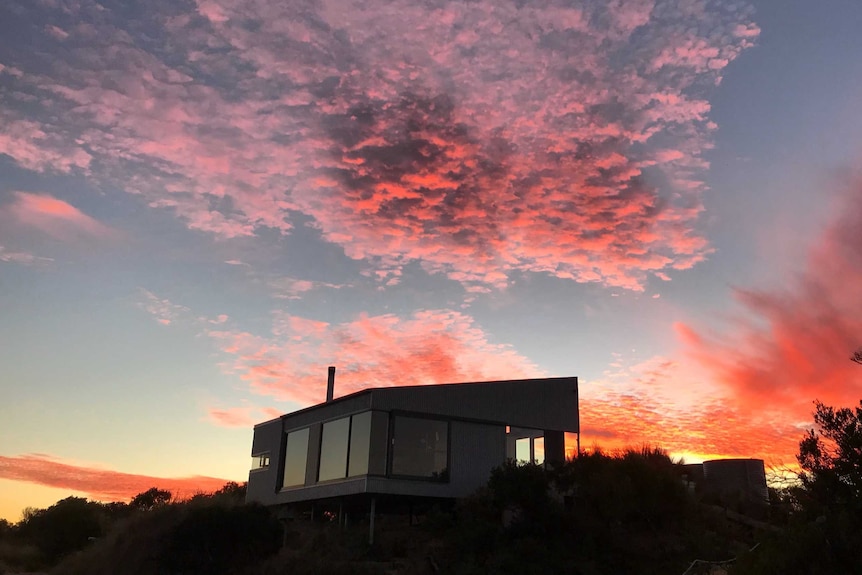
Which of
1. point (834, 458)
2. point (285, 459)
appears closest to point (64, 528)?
point (285, 459)

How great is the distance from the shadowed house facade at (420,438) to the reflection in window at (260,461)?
1.62 m

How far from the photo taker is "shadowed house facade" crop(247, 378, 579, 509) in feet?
66.6

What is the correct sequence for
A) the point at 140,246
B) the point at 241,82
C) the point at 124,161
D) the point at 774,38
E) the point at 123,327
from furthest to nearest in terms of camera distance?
the point at 123,327 < the point at 140,246 < the point at 124,161 < the point at 241,82 < the point at 774,38

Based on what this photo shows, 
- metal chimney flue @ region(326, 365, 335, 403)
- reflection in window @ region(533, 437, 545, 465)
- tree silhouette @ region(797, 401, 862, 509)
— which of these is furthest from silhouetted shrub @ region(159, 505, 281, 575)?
tree silhouette @ region(797, 401, 862, 509)

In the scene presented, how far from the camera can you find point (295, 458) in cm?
2458

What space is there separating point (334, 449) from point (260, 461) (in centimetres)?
664

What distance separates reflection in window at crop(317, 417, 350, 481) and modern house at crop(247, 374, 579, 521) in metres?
0.03

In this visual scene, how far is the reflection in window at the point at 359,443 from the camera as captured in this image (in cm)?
2023

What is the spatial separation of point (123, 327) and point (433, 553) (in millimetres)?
11958

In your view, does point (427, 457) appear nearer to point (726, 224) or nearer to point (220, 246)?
point (220, 246)

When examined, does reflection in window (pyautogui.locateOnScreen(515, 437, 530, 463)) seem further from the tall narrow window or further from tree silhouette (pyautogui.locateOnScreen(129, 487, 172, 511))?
tree silhouette (pyautogui.locateOnScreen(129, 487, 172, 511))

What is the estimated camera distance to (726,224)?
18.2m

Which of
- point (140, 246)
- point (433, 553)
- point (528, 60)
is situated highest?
point (528, 60)

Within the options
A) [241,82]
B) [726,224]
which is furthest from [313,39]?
[726,224]
